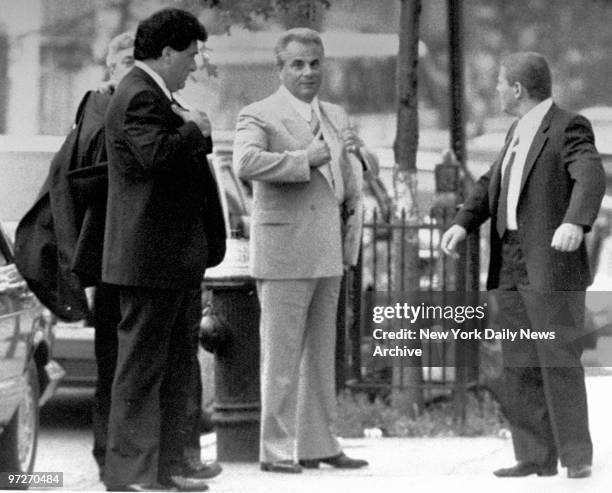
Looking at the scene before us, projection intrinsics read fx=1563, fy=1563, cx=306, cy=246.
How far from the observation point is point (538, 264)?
6.10m

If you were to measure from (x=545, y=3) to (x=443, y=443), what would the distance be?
207 cm

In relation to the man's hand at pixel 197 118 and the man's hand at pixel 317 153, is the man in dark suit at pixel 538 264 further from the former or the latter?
the man's hand at pixel 197 118

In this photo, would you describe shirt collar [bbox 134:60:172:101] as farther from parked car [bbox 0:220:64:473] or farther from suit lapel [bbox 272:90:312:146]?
parked car [bbox 0:220:64:473]

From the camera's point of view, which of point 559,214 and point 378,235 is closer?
point 559,214

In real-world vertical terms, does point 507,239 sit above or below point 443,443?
above

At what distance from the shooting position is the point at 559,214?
6.08 meters

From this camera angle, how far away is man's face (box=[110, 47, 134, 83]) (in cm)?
610

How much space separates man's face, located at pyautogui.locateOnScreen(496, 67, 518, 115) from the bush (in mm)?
1877

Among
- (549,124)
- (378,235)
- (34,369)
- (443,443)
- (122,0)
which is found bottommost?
(443,443)

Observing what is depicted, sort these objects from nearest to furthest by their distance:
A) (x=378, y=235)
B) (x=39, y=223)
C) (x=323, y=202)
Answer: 1. (x=39, y=223)
2. (x=323, y=202)
3. (x=378, y=235)

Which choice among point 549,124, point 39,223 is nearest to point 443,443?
point 549,124

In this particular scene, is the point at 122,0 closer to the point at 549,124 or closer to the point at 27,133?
the point at 27,133

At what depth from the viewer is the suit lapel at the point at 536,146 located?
6.09 metres

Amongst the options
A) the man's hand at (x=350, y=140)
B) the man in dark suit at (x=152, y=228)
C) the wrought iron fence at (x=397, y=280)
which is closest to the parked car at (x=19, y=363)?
the man in dark suit at (x=152, y=228)
